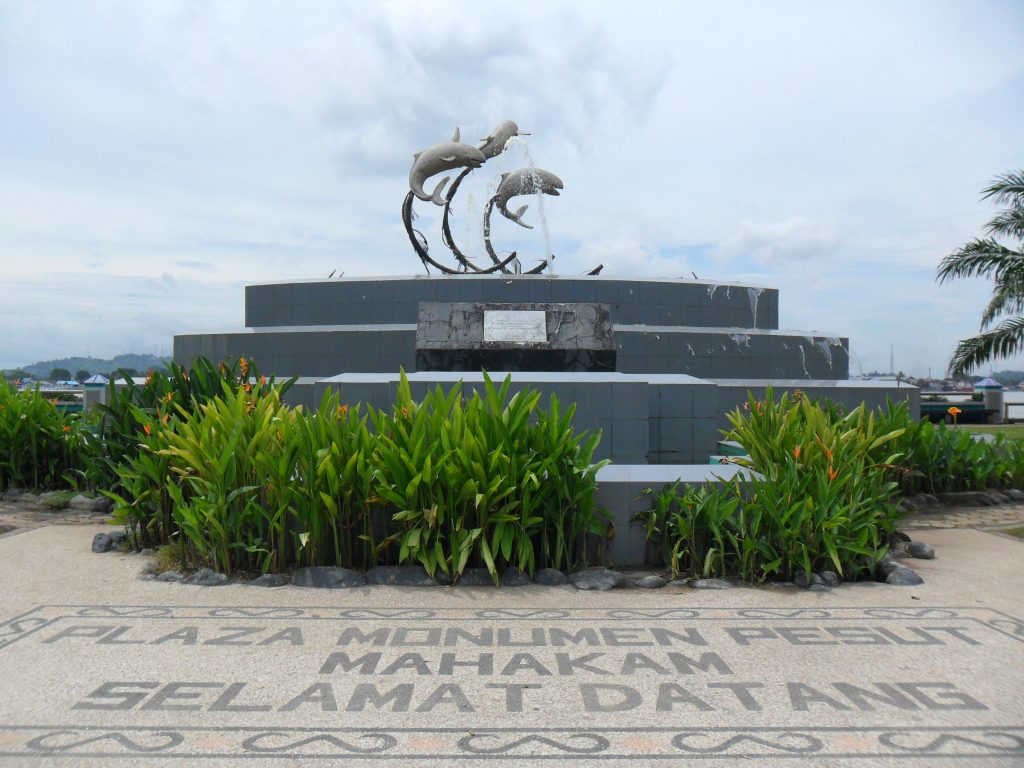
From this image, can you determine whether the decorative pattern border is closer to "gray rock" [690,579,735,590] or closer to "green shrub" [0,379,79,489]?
"gray rock" [690,579,735,590]

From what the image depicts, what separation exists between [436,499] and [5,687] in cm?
237

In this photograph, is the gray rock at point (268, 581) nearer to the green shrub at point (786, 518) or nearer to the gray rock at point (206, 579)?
the gray rock at point (206, 579)

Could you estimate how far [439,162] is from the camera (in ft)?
58.3

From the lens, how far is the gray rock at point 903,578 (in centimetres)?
535

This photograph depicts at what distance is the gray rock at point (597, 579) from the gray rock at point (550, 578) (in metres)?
0.07

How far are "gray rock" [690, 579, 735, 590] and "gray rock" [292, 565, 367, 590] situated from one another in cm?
206

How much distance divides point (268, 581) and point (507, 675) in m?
2.10

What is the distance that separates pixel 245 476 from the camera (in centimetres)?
541

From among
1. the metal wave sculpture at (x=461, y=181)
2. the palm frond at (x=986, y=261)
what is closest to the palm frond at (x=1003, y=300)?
the palm frond at (x=986, y=261)

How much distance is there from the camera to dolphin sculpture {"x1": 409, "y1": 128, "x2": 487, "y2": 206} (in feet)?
58.0

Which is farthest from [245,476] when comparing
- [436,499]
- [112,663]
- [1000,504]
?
[1000,504]

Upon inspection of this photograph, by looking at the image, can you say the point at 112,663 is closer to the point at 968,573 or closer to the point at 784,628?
the point at 784,628

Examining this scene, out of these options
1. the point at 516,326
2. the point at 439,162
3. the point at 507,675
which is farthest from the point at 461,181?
the point at 507,675

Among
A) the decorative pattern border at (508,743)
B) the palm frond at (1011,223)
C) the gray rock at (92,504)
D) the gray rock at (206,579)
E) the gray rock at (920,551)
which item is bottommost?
the decorative pattern border at (508,743)
